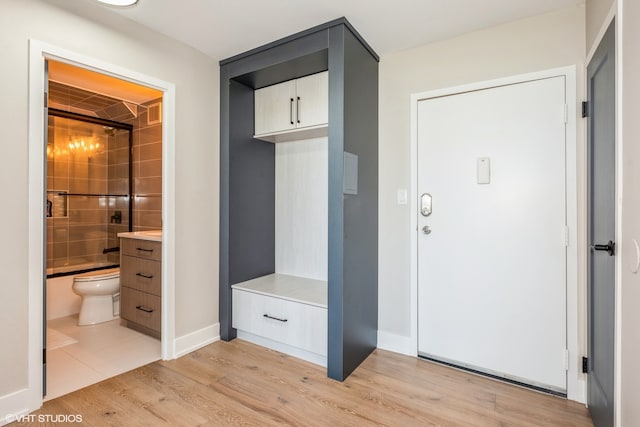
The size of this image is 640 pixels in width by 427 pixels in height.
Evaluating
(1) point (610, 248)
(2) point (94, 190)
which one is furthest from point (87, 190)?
(1) point (610, 248)

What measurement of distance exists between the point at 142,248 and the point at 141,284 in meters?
→ 0.32

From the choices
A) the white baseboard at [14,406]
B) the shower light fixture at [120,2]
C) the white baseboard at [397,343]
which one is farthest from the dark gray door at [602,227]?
the white baseboard at [14,406]

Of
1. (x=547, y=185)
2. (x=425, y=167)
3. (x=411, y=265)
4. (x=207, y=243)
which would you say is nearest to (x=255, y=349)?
(x=207, y=243)

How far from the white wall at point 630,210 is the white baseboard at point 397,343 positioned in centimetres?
132

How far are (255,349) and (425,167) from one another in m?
1.93

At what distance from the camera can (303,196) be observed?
304 cm

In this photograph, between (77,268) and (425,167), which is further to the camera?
(77,268)

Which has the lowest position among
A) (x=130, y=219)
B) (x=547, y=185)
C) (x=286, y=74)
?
(x=130, y=219)

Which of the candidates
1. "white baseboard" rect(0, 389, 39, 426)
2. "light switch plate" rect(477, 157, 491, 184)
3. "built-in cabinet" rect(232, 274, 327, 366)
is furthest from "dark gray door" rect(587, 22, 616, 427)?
"white baseboard" rect(0, 389, 39, 426)

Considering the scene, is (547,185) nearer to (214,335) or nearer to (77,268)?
(214,335)

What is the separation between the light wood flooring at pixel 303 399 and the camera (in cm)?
177

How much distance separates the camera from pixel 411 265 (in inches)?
99.1

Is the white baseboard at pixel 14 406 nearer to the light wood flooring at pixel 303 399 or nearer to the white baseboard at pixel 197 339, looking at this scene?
the light wood flooring at pixel 303 399

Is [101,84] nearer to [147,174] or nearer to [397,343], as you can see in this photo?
[147,174]
